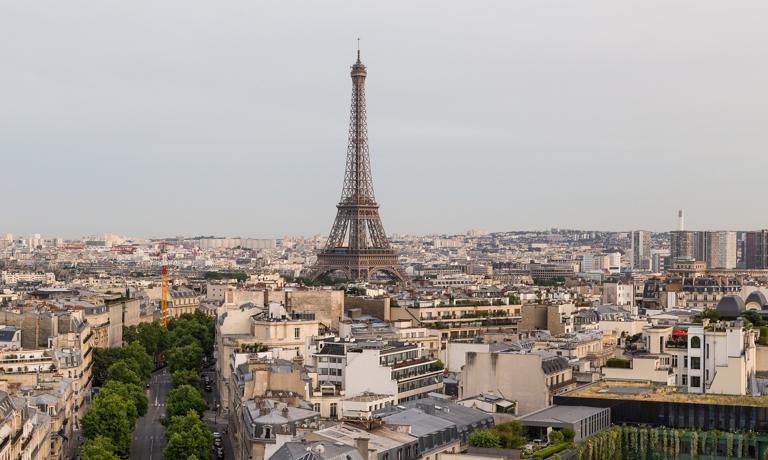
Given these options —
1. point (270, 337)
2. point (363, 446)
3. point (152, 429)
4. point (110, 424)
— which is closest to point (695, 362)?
point (363, 446)

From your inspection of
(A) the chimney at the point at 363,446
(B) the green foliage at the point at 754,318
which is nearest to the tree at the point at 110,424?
(A) the chimney at the point at 363,446

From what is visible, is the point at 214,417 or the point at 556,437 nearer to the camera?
the point at 556,437

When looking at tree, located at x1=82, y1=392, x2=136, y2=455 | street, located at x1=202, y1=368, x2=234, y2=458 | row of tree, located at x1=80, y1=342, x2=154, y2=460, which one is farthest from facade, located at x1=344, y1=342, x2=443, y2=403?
row of tree, located at x1=80, y1=342, x2=154, y2=460

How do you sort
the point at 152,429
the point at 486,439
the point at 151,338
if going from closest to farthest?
1. the point at 486,439
2. the point at 152,429
3. the point at 151,338

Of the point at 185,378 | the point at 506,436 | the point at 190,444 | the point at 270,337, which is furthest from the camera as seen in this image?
the point at 185,378

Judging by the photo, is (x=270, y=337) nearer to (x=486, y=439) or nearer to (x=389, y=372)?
(x=389, y=372)

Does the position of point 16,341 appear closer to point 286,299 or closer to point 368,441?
point 286,299

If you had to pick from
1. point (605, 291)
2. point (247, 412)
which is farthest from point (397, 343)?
point (605, 291)
